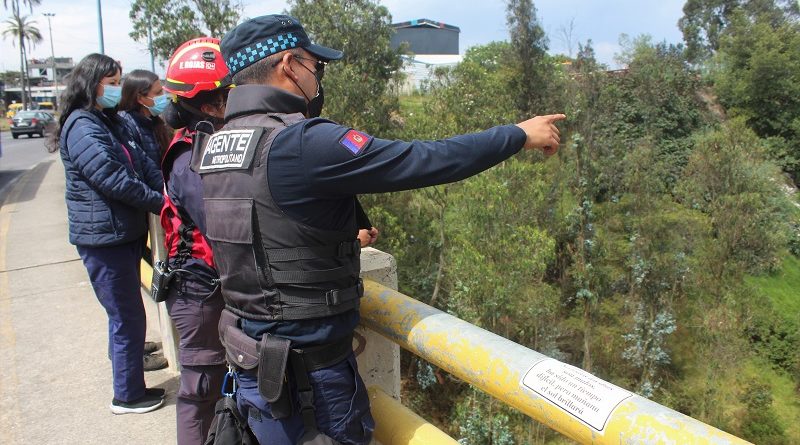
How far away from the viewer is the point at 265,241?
164 centimetres

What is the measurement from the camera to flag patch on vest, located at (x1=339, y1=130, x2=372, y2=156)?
1.52m

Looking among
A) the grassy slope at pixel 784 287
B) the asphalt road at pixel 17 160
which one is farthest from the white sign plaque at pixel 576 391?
the grassy slope at pixel 784 287

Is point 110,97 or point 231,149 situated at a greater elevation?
point 110,97

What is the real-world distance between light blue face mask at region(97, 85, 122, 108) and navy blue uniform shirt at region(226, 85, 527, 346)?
2080mm

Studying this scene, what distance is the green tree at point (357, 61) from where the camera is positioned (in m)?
11.8

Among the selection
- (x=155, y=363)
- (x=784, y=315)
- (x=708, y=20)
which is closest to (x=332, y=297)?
(x=155, y=363)

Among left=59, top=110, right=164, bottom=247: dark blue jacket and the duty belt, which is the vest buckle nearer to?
the duty belt

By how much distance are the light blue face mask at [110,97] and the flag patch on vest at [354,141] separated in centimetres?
220

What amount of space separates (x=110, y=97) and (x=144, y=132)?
0.44m

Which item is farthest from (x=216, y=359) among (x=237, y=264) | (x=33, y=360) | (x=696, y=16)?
(x=696, y=16)

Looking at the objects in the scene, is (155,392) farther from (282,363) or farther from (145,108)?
(282,363)

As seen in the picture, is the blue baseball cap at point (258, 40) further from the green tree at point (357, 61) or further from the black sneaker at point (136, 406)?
the green tree at point (357, 61)

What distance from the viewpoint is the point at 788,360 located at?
21219mm

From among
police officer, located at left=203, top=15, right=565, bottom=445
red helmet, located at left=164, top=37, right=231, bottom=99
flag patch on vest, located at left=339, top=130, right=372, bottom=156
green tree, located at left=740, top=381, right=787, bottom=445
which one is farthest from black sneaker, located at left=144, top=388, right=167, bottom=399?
green tree, located at left=740, top=381, right=787, bottom=445
